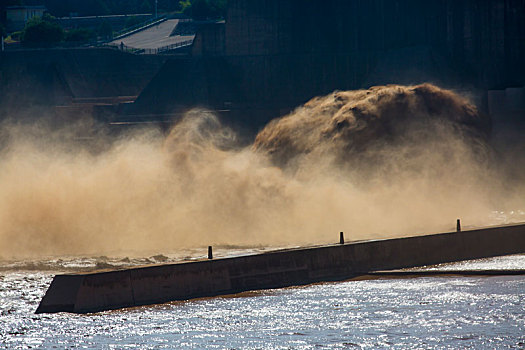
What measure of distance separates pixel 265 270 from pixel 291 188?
12.6 m

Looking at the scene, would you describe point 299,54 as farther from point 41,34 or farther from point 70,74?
point 41,34

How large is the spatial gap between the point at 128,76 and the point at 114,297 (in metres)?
70.2

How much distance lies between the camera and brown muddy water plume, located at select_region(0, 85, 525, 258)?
33906mm

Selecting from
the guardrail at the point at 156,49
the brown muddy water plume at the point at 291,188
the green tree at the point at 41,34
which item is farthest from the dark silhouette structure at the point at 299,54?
the brown muddy water plume at the point at 291,188

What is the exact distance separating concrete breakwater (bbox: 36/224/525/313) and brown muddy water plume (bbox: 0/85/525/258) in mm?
5168

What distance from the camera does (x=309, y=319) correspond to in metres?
21.4

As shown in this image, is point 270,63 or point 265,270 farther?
point 270,63

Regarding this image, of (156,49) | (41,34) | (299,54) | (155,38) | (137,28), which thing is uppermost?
(137,28)

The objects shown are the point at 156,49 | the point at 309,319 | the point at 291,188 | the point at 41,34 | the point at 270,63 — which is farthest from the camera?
the point at 41,34

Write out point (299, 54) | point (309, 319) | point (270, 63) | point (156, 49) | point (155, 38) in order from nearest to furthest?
1. point (309, 319)
2. point (299, 54)
3. point (270, 63)
4. point (156, 49)
5. point (155, 38)

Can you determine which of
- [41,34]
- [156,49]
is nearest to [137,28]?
[41,34]

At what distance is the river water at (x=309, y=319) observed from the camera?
19.5m

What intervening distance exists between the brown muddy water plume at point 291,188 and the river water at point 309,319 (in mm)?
7752

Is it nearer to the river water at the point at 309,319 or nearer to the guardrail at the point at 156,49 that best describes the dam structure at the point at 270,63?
the guardrail at the point at 156,49
